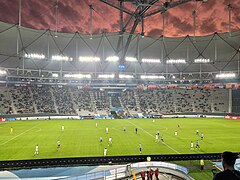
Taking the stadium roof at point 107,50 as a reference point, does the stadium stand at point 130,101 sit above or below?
below

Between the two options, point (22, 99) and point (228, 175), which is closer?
point (228, 175)

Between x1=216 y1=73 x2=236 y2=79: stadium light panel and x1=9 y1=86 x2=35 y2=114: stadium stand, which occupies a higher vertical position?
x1=216 y1=73 x2=236 y2=79: stadium light panel

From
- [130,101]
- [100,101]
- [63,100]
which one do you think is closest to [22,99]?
[63,100]

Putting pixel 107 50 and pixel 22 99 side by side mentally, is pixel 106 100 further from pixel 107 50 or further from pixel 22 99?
pixel 22 99

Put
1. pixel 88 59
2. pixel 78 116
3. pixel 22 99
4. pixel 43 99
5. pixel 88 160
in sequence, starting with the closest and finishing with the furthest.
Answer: pixel 88 160 → pixel 88 59 → pixel 78 116 → pixel 22 99 → pixel 43 99

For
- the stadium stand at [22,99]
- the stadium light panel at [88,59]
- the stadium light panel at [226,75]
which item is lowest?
the stadium stand at [22,99]

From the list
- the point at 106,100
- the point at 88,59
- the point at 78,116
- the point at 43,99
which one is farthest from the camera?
the point at 106,100

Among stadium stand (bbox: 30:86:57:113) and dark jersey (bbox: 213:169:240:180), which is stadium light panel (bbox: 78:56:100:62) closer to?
stadium stand (bbox: 30:86:57:113)

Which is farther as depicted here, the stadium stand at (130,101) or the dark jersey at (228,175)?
the stadium stand at (130,101)

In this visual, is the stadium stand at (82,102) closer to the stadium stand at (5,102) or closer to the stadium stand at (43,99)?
the stadium stand at (43,99)

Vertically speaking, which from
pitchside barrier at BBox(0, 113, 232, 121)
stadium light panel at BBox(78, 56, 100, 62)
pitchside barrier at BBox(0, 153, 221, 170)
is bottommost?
pitchside barrier at BBox(0, 113, 232, 121)

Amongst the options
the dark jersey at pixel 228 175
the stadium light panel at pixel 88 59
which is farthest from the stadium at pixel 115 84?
the dark jersey at pixel 228 175

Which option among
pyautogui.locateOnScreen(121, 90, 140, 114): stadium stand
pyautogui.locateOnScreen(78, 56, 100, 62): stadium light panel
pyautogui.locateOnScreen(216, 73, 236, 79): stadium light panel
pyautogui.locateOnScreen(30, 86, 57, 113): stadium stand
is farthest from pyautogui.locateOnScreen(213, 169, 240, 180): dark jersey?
pyautogui.locateOnScreen(121, 90, 140, 114): stadium stand

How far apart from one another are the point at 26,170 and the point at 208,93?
79.3 m
